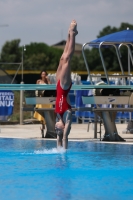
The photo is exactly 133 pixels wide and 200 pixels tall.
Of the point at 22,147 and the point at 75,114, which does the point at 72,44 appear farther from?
the point at 75,114

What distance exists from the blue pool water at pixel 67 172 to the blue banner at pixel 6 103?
8.36 metres

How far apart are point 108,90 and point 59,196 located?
7726 millimetres

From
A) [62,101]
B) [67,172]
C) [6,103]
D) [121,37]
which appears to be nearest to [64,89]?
[62,101]

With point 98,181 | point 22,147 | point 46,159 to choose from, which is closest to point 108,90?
point 22,147

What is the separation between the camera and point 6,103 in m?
22.2

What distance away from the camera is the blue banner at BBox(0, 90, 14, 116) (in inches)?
873

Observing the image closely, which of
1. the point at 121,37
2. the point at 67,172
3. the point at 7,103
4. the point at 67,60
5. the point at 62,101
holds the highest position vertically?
the point at 121,37

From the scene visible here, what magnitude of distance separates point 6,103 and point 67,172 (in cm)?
1301

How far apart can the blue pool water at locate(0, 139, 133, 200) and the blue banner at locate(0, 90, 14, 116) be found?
836 cm

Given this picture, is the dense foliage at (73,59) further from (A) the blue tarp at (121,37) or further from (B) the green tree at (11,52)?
(A) the blue tarp at (121,37)

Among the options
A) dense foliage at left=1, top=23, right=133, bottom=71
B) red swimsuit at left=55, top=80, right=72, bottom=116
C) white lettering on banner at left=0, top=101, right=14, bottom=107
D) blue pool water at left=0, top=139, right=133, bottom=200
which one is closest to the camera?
blue pool water at left=0, top=139, right=133, bottom=200

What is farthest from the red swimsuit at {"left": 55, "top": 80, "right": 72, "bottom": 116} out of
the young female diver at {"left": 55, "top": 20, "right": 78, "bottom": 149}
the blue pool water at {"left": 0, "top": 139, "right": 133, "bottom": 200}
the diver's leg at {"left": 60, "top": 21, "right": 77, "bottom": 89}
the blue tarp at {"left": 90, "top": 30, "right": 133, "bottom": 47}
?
the blue tarp at {"left": 90, "top": 30, "right": 133, "bottom": 47}

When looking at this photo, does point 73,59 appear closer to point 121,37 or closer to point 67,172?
point 121,37

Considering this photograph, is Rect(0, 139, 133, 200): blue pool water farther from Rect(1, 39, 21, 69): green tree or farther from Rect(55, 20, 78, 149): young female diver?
Rect(1, 39, 21, 69): green tree
